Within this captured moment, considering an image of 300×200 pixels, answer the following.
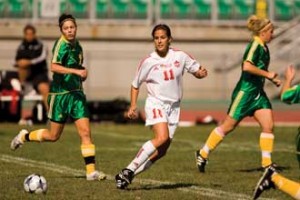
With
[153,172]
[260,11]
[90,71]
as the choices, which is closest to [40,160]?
[153,172]

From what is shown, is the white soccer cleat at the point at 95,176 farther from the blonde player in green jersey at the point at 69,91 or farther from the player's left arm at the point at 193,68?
the player's left arm at the point at 193,68

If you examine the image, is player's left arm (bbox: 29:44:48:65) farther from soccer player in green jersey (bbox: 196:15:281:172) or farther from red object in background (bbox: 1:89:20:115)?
soccer player in green jersey (bbox: 196:15:281:172)

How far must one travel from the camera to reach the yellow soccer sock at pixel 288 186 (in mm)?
8773

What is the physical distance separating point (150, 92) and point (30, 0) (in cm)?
2034

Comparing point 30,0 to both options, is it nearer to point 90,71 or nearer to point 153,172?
point 90,71

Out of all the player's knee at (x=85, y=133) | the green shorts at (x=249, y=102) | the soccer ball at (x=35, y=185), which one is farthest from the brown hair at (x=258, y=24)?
the soccer ball at (x=35, y=185)

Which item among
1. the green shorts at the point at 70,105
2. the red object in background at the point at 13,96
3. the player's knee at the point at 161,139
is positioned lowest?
the red object in background at the point at 13,96

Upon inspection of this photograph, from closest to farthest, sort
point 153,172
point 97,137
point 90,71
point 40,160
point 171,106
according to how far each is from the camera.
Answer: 1. point 171,106
2. point 153,172
3. point 40,160
4. point 97,137
5. point 90,71

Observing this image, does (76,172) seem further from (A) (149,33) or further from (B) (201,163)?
(A) (149,33)

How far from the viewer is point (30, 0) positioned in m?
30.9

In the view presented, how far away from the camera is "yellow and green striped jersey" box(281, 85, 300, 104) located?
8641 millimetres

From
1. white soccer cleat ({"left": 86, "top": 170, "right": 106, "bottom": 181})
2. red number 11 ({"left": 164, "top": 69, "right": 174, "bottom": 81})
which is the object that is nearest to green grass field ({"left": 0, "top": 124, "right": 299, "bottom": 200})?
white soccer cleat ({"left": 86, "top": 170, "right": 106, "bottom": 181})

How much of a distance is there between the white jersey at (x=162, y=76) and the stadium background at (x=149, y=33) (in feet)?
59.4

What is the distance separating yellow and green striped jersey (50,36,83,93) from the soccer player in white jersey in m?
1.05
